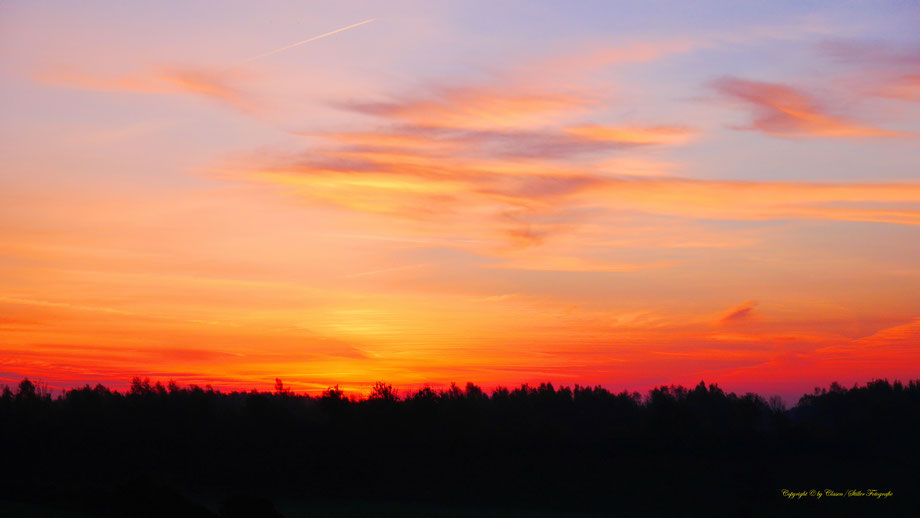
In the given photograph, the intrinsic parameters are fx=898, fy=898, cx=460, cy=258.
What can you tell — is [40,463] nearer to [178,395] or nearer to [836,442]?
[178,395]

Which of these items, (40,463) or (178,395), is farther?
(178,395)

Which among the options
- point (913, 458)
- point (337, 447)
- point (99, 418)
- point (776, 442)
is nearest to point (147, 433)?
point (99, 418)

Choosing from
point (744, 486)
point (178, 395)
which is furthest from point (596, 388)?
point (178, 395)

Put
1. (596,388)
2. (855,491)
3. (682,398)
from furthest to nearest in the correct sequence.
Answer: (596,388) → (682,398) → (855,491)

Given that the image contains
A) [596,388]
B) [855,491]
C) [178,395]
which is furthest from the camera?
[596,388]

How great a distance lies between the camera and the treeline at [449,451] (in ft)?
170

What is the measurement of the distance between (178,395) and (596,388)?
104ft

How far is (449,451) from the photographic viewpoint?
55.4m

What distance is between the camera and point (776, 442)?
5931 cm

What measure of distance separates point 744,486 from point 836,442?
29.4 ft

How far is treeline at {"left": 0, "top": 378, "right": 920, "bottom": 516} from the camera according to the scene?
51.8 m

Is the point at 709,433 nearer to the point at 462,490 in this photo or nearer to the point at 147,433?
the point at 462,490

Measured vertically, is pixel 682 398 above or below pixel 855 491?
above

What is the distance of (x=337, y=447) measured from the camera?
54281mm
